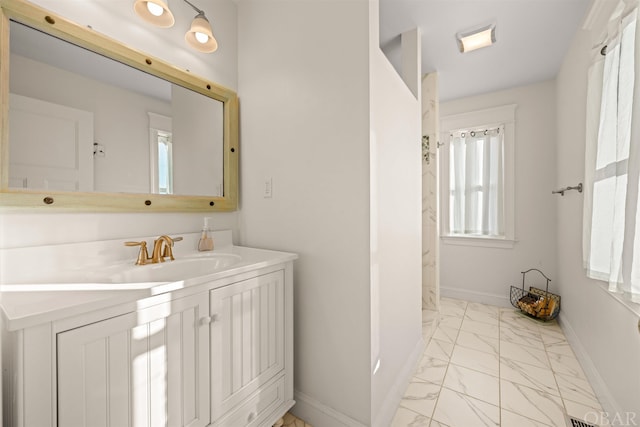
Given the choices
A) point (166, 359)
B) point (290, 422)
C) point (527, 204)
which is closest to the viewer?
point (166, 359)

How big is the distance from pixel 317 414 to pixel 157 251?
1.11 metres

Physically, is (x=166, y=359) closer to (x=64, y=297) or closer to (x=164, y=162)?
(x=64, y=297)

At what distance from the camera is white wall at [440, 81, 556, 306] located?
2.80 meters

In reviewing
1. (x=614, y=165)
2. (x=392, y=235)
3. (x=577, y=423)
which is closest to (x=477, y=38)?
(x=614, y=165)

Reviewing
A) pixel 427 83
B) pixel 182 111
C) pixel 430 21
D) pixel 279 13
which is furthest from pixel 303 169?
pixel 427 83

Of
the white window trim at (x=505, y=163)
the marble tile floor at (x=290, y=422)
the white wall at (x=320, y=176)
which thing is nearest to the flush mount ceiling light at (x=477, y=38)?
the white window trim at (x=505, y=163)

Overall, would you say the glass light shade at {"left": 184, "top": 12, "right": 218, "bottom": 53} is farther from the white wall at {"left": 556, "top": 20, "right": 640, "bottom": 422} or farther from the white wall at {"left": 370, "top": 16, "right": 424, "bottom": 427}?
the white wall at {"left": 556, "top": 20, "right": 640, "bottom": 422}

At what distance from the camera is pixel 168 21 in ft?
4.09

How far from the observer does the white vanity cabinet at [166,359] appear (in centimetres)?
65

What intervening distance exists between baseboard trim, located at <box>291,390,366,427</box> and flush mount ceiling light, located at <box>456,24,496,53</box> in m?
2.65

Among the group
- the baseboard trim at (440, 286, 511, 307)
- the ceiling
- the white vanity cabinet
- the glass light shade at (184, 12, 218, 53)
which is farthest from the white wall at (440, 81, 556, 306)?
the glass light shade at (184, 12, 218, 53)

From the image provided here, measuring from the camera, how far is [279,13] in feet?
4.89

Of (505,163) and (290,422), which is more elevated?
(505,163)

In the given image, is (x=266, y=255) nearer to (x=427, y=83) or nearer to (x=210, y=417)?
(x=210, y=417)
